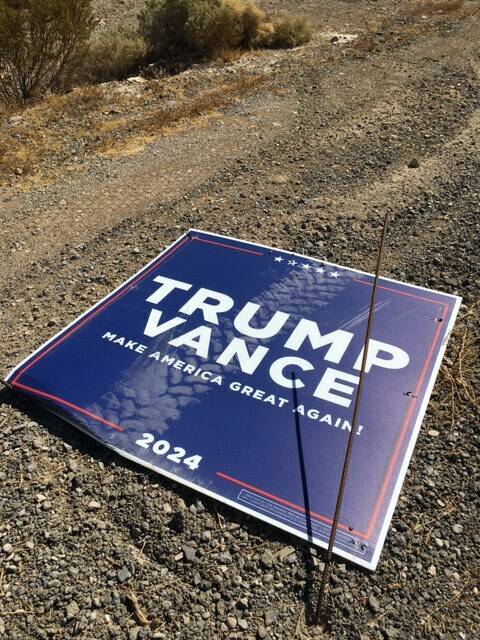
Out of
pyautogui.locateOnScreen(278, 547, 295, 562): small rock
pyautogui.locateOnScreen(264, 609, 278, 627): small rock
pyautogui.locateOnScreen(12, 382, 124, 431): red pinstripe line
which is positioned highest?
pyautogui.locateOnScreen(12, 382, 124, 431): red pinstripe line

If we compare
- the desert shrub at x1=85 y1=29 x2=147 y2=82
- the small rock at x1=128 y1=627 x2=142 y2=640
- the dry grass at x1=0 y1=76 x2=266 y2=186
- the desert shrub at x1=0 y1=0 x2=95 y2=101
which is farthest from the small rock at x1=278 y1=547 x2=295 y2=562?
the desert shrub at x1=85 y1=29 x2=147 y2=82

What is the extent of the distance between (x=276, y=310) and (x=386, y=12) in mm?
11186

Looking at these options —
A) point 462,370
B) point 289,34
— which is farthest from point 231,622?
point 289,34

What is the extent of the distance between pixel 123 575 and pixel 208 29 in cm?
1012

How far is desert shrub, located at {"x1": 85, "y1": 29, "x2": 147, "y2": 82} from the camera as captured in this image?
376 inches

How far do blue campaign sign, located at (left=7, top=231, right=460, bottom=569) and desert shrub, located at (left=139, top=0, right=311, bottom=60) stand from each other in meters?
7.59

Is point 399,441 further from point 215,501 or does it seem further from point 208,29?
point 208,29

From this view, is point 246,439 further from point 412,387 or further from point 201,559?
point 412,387

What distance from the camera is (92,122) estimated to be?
6.91 meters

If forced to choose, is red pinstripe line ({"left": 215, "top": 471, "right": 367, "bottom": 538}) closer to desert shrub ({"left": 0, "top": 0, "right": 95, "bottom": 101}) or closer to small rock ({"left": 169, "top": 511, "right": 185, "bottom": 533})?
small rock ({"left": 169, "top": 511, "right": 185, "bottom": 533})

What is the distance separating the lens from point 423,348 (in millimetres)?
3262

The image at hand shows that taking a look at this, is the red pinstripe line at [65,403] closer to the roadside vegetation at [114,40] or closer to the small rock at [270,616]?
the small rock at [270,616]

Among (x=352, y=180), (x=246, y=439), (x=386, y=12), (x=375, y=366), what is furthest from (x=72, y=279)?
(x=386, y=12)

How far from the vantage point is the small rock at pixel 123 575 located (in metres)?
2.27
